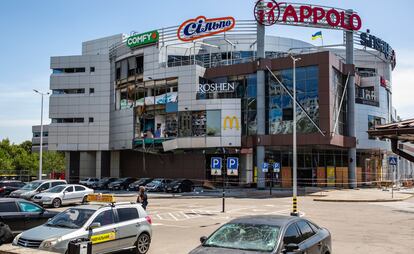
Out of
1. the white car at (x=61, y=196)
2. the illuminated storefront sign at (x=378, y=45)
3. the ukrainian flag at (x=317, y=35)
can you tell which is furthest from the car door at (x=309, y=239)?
the illuminated storefront sign at (x=378, y=45)

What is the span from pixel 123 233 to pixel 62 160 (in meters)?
78.4

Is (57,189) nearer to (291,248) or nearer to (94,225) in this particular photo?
(94,225)

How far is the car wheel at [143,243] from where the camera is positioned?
540 inches

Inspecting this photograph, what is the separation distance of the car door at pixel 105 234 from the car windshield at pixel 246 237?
440cm

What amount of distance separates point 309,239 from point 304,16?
47.0 m

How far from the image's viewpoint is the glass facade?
165ft

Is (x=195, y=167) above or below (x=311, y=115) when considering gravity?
Answer: below

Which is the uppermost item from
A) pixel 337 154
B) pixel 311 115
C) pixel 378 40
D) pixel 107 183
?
pixel 378 40

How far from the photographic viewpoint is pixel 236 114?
179 feet

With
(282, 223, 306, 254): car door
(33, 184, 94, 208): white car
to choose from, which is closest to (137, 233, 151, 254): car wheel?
(282, 223, 306, 254): car door

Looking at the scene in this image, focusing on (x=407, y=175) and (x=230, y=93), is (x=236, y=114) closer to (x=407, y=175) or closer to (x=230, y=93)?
(x=230, y=93)

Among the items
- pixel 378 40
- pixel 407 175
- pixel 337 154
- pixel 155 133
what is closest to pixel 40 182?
pixel 155 133

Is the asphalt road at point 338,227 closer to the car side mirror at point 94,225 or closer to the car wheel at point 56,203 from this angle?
the car side mirror at point 94,225

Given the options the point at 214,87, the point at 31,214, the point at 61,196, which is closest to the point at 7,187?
the point at 61,196
